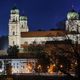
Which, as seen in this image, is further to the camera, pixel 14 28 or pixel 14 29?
pixel 14 28

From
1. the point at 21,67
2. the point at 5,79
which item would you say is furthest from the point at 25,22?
the point at 5,79

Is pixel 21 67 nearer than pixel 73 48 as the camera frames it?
No

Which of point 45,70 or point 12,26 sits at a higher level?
point 12,26

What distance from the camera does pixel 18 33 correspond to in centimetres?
10881

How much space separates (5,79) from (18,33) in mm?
76130

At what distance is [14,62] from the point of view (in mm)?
71625

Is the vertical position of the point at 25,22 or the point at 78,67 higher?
the point at 25,22

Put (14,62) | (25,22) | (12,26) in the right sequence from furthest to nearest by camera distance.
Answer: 1. (25,22)
2. (12,26)
3. (14,62)

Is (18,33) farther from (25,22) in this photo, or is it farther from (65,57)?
(65,57)

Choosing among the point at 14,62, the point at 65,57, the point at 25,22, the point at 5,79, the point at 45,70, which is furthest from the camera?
the point at 25,22

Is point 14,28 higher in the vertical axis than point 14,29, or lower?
higher

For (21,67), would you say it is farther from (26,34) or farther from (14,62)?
(26,34)

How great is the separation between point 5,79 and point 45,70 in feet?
67.3

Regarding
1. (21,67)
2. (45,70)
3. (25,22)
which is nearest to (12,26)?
(25,22)
